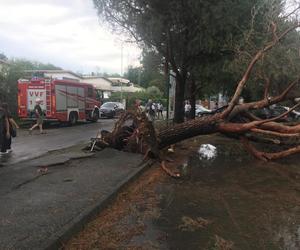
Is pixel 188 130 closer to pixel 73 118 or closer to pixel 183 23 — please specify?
pixel 183 23

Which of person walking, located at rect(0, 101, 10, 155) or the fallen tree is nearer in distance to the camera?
the fallen tree

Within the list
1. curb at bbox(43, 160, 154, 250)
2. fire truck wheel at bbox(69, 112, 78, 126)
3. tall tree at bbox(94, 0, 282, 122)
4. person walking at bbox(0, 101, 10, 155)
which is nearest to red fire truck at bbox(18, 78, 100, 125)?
fire truck wheel at bbox(69, 112, 78, 126)

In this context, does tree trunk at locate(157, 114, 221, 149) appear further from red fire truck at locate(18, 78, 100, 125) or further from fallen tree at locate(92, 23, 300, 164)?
red fire truck at locate(18, 78, 100, 125)

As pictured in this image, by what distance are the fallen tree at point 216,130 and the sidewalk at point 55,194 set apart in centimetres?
83

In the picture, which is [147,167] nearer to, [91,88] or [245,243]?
[245,243]

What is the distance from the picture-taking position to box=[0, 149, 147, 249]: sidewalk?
231 inches

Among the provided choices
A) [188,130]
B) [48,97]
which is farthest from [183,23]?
[188,130]

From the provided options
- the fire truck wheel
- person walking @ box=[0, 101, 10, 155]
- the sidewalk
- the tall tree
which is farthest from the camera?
the fire truck wheel

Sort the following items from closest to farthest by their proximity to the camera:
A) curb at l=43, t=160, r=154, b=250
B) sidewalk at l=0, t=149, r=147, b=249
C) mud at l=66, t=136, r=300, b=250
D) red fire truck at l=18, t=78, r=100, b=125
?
curb at l=43, t=160, r=154, b=250, sidewalk at l=0, t=149, r=147, b=249, mud at l=66, t=136, r=300, b=250, red fire truck at l=18, t=78, r=100, b=125

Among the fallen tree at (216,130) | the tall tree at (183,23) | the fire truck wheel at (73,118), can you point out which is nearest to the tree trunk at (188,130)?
the fallen tree at (216,130)

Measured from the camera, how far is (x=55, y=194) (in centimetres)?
816

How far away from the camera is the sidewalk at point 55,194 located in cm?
586

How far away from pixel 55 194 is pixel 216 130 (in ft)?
23.5

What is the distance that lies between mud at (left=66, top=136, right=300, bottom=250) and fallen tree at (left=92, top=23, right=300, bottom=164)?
100 cm
